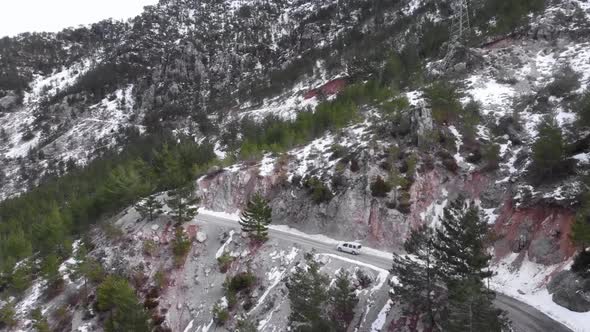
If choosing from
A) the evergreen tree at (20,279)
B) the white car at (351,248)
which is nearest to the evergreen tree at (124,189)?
the evergreen tree at (20,279)

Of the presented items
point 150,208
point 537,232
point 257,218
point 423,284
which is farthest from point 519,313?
point 150,208

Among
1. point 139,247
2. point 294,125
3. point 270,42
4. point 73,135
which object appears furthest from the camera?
point 270,42

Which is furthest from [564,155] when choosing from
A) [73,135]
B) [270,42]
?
[73,135]

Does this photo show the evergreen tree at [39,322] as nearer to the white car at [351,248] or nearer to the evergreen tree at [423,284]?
the white car at [351,248]

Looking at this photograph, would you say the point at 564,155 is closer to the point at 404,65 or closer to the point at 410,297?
the point at 410,297

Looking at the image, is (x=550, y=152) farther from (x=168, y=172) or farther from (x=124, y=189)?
(x=124, y=189)

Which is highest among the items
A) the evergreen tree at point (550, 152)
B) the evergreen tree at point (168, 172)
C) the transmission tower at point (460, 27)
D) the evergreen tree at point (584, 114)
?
the transmission tower at point (460, 27)
